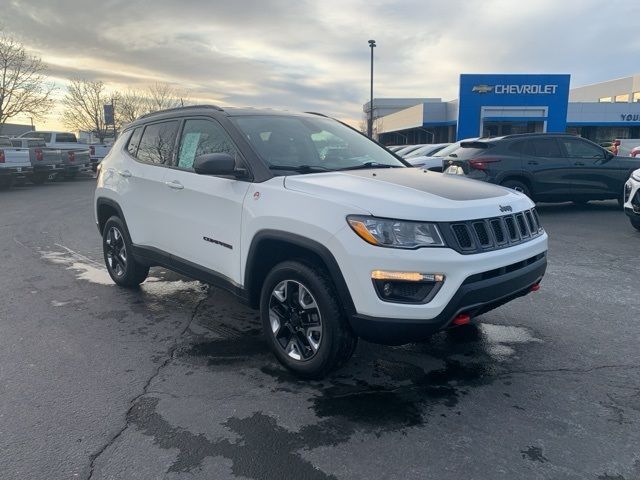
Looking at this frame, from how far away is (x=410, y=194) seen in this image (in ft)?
10.7

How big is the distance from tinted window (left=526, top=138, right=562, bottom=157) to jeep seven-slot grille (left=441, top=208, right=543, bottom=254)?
7502 mm

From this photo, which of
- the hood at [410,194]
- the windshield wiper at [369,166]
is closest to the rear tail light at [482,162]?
the windshield wiper at [369,166]

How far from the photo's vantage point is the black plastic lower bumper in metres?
3.00

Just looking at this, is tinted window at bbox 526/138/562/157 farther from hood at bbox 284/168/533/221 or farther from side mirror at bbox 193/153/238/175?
side mirror at bbox 193/153/238/175

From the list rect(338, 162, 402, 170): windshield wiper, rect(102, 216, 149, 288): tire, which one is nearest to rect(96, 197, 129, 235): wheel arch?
rect(102, 216, 149, 288): tire

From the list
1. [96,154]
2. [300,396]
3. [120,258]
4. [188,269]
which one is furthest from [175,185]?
[96,154]

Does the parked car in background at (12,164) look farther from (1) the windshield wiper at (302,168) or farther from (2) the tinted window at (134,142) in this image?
(1) the windshield wiper at (302,168)

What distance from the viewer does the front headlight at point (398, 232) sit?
3.00 m

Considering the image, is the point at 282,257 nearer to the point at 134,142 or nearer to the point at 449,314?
the point at 449,314

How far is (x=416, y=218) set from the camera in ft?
9.87

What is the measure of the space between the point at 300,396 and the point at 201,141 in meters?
2.31

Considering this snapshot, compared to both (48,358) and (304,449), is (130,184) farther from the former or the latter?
(304,449)

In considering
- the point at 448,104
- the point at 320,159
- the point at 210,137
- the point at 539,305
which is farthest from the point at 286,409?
the point at 448,104

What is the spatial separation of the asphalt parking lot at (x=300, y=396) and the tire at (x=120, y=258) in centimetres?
21
